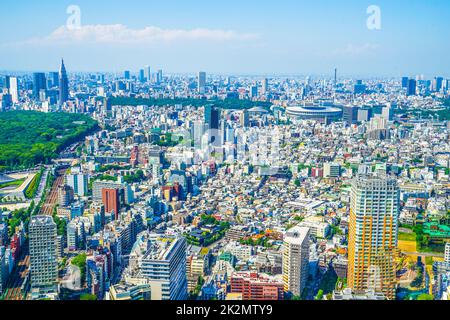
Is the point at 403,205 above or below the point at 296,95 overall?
below

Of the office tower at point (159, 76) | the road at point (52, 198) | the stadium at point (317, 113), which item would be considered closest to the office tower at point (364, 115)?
the stadium at point (317, 113)

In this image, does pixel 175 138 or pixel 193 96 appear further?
pixel 193 96

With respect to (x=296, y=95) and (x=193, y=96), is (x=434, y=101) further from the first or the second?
(x=193, y=96)

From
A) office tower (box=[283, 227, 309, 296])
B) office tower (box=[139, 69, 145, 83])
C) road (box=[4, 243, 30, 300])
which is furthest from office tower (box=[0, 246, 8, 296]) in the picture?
office tower (box=[139, 69, 145, 83])

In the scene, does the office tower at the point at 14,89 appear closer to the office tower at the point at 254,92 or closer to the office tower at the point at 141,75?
the office tower at the point at 141,75

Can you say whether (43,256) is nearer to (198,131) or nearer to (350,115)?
(198,131)

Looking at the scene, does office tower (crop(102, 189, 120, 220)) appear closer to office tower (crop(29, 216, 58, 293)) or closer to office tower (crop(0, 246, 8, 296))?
office tower (crop(29, 216, 58, 293))
